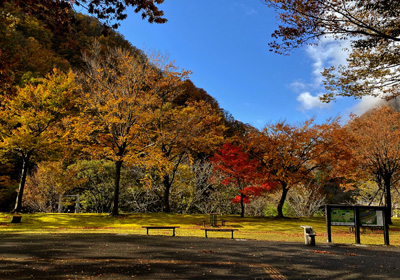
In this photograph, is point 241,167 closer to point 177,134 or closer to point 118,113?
point 177,134

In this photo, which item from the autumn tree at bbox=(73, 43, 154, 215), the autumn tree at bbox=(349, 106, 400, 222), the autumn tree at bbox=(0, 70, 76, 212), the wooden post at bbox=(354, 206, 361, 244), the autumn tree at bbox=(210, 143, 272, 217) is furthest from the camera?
the autumn tree at bbox=(210, 143, 272, 217)

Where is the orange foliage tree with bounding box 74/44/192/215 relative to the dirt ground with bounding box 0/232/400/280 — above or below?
above

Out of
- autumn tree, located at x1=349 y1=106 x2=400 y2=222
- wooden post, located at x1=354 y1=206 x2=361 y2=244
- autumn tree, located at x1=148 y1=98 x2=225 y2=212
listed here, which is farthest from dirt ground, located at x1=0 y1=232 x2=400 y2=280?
autumn tree, located at x1=349 y1=106 x2=400 y2=222

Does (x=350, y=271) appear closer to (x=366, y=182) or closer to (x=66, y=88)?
(x=66, y=88)

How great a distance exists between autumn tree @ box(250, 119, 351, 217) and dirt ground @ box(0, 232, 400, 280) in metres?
11.9

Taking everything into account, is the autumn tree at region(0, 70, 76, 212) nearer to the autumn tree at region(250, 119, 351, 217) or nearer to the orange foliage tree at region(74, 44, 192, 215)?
the orange foliage tree at region(74, 44, 192, 215)

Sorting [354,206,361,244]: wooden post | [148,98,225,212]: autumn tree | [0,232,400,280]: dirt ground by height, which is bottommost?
[0,232,400,280]: dirt ground

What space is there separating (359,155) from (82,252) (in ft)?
71.9

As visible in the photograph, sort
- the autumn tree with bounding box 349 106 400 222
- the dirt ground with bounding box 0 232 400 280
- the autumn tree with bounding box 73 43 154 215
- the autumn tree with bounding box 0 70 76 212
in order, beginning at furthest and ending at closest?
the autumn tree with bounding box 349 106 400 222 < the autumn tree with bounding box 73 43 154 215 < the autumn tree with bounding box 0 70 76 212 < the dirt ground with bounding box 0 232 400 280

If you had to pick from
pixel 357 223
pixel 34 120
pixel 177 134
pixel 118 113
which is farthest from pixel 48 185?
pixel 357 223

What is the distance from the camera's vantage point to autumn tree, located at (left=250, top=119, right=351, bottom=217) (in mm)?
20172

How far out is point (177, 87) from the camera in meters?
23.4

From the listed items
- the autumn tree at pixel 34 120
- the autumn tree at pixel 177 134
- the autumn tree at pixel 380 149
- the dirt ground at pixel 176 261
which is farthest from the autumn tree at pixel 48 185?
the autumn tree at pixel 380 149

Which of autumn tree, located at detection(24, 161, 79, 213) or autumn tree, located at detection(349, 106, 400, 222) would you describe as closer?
autumn tree, located at detection(349, 106, 400, 222)
